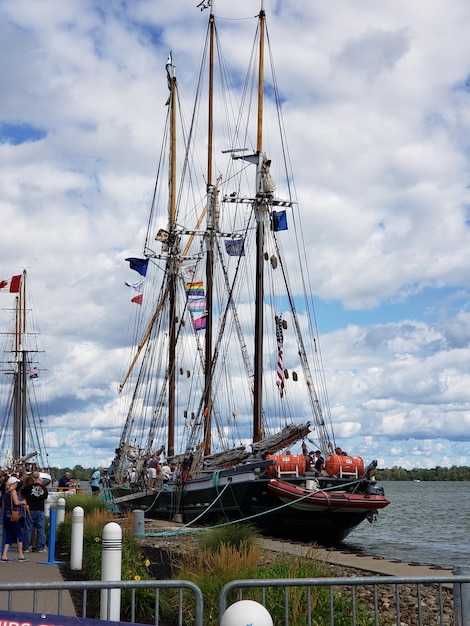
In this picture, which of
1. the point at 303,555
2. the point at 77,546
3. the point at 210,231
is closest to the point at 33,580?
the point at 77,546

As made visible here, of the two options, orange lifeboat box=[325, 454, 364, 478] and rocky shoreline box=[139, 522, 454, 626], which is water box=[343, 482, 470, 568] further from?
rocky shoreline box=[139, 522, 454, 626]

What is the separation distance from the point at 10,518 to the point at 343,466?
43.8 ft

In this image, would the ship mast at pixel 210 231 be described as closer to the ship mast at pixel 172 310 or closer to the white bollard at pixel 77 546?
the ship mast at pixel 172 310

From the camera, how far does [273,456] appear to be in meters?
27.4

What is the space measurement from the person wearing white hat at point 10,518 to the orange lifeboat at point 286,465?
11.2m

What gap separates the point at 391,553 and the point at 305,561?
63.2ft

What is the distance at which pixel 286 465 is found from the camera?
27094 mm

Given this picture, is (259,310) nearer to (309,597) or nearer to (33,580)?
(33,580)

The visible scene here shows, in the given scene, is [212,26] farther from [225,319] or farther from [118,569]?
[118,569]

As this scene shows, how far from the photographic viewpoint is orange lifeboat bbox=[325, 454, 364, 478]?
89.9ft

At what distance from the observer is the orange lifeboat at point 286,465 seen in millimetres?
26984

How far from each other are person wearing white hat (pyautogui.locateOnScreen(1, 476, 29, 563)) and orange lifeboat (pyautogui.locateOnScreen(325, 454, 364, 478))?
499 inches

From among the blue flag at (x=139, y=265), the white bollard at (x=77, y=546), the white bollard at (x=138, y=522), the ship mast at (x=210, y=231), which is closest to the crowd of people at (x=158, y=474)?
the ship mast at (x=210, y=231)

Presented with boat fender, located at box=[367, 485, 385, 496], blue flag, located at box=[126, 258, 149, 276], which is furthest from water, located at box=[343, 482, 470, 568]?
blue flag, located at box=[126, 258, 149, 276]
